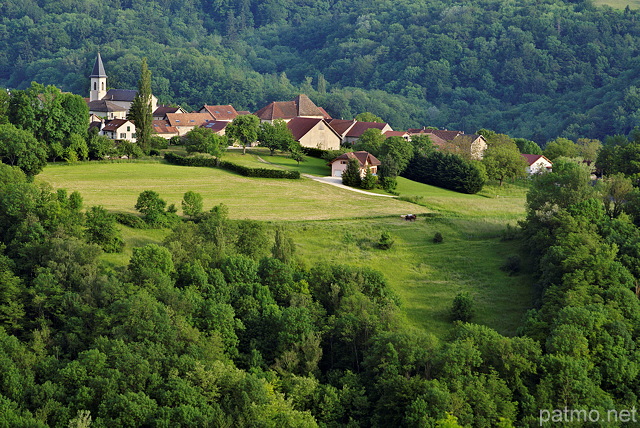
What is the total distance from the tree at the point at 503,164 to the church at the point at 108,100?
3150cm

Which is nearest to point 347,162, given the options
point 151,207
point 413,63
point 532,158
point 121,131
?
point 121,131

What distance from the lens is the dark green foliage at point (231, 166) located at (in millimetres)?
60125

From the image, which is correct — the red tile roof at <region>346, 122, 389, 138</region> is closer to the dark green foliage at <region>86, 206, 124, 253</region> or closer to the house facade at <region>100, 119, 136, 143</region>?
the house facade at <region>100, 119, 136, 143</region>

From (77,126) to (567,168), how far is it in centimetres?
3372

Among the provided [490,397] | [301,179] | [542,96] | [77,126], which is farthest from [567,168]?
[542,96]

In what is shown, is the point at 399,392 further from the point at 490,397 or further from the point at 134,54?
the point at 134,54

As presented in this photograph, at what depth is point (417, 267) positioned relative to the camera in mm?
43344

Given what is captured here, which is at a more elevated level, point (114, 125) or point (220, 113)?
point (220, 113)

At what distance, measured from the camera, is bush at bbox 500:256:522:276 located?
42.9 meters

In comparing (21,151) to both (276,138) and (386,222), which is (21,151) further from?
(386,222)

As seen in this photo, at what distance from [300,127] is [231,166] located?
1570cm

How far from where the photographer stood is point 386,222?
49.6m

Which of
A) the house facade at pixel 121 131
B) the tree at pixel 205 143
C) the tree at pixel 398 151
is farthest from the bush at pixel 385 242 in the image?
the house facade at pixel 121 131

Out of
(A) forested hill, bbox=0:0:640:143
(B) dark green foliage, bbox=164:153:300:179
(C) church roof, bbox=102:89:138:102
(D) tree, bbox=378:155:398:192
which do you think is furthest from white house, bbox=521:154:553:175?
(A) forested hill, bbox=0:0:640:143
